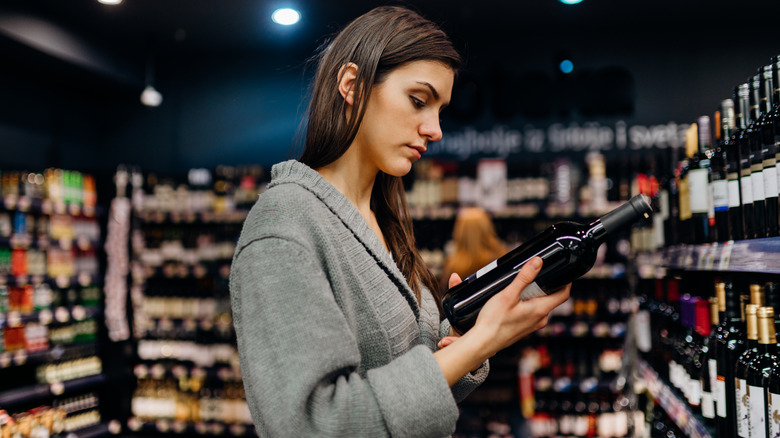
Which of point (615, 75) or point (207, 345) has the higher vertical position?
point (615, 75)

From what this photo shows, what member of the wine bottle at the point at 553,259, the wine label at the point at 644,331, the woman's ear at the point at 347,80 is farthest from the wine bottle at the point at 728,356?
the wine label at the point at 644,331

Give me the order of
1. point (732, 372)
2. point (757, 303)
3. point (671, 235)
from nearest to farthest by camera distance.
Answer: point (757, 303), point (732, 372), point (671, 235)

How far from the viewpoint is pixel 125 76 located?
6023 mm

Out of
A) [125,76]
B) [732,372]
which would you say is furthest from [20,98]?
[732,372]

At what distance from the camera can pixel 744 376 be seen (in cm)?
143

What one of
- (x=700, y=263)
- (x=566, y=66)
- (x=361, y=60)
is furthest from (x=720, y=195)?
(x=566, y=66)

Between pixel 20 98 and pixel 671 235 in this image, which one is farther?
pixel 20 98

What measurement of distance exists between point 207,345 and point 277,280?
5085mm

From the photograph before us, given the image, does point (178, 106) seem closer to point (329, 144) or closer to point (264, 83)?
point (264, 83)

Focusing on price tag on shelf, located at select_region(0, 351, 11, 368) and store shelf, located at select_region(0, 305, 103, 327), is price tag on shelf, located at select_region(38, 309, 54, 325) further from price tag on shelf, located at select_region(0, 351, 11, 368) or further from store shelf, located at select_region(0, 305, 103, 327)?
price tag on shelf, located at select_region(0, 351, 11, 368)

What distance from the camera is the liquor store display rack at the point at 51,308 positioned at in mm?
4750

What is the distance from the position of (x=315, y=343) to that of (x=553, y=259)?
562 millimetres

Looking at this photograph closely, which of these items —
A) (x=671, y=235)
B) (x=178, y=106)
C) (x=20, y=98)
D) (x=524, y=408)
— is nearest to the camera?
(x=671, y=235)

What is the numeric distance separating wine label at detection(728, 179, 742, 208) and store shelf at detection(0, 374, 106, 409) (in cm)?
526
